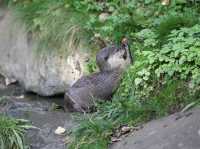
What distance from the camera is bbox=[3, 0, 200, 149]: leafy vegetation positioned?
5.16 metres

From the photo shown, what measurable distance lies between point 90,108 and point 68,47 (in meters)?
1.11

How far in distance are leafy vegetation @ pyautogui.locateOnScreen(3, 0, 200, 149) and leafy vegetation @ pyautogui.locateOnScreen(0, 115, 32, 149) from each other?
Answer: 1.73 feet

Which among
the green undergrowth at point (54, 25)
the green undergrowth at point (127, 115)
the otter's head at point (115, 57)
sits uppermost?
the green undergrowth at point (54, 25)

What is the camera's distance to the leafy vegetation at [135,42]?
16.9ft

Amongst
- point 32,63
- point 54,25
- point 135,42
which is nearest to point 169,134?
point 135,42

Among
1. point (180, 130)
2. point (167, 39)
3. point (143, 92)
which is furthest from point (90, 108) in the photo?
point (180, 130)

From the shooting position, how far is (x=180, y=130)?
14.5 ft

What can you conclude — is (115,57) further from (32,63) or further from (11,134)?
(11,134)

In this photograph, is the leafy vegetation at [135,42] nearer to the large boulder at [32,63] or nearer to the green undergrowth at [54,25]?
the green undergrowth at [54,25]

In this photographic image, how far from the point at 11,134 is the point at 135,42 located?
5.73 ft

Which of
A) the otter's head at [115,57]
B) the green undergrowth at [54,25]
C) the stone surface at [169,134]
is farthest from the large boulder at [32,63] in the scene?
the stone surface at [169,134]

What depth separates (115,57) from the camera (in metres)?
6.13

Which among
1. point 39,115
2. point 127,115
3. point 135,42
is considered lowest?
point 39,115

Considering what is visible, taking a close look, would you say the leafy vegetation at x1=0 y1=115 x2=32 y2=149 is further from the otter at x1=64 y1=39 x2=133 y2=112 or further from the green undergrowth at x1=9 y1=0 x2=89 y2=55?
the green undergrowth at x1=9 y1=0 x2=89 y2=55
